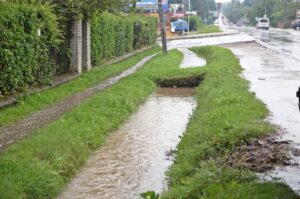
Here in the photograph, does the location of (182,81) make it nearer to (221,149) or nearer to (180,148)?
(180,148)

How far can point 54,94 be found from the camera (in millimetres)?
14680

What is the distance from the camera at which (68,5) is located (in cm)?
1848

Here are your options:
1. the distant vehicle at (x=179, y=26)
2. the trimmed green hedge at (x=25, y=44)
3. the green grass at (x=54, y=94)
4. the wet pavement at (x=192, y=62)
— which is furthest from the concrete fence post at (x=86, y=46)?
the distant vehicle at (x=179, y=26)

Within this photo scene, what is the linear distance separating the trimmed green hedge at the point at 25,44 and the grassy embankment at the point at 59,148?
189 cm

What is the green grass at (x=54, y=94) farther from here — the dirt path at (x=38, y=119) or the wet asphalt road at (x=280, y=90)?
the wet asphalt road at (x=280, y=90)

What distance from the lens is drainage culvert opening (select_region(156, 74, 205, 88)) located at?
19781mm

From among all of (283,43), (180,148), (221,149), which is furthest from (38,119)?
(283,43)

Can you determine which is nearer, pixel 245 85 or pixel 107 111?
pixel 107 111

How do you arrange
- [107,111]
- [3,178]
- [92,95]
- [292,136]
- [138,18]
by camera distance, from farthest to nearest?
[138,18], [92,95], [107,111], [292,136], [3,178]

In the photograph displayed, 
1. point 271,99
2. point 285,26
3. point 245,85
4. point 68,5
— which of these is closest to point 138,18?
point 68,5

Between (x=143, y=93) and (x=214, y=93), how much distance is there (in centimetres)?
325

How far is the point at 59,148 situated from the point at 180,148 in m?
2.11

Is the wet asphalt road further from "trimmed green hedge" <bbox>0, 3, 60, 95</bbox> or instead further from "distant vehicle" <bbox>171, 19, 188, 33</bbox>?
"distant vehicle" <bbox>171, 19, 188, 33</bbox>

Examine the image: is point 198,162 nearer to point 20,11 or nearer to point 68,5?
point 20,11
